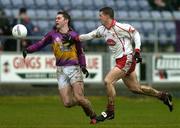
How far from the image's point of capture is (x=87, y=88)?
89.8ft

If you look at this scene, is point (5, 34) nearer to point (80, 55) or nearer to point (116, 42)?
point (116, 42)

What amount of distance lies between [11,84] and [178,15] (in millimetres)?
9766

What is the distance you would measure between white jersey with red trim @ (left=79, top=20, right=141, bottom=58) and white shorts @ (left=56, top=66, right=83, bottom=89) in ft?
2.49

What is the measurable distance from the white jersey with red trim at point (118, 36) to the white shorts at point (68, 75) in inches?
29.9

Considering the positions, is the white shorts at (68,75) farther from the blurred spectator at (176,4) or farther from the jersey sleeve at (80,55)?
the blurred spectator at (176,4)

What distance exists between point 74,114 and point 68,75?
14.9 feet

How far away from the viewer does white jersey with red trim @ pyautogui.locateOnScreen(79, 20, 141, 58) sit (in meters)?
16.6

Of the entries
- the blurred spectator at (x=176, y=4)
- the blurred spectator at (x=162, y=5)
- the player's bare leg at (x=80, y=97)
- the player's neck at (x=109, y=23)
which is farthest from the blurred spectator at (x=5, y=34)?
the player's bare leg at (x=80, y=97)

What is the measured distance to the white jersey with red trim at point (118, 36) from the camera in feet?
54.6

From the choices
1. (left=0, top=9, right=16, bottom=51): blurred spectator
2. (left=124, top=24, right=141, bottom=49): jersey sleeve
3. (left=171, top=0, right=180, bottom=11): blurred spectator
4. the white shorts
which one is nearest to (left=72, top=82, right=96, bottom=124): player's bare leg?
the white shorts

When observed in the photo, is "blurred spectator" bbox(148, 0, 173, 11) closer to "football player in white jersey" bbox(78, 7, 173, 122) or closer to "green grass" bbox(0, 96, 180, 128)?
"green grass" bbox(0, 96, 180, 128)

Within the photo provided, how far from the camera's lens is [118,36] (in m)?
16.7

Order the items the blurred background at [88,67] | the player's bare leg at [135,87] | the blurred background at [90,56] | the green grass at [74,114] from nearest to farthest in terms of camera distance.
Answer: the green grass at [74,114]
the player's bare leg at [135,87]
the blurred background at [88,67]
the blurred background at [90,56]

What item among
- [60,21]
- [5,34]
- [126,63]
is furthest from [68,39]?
[5,34]
